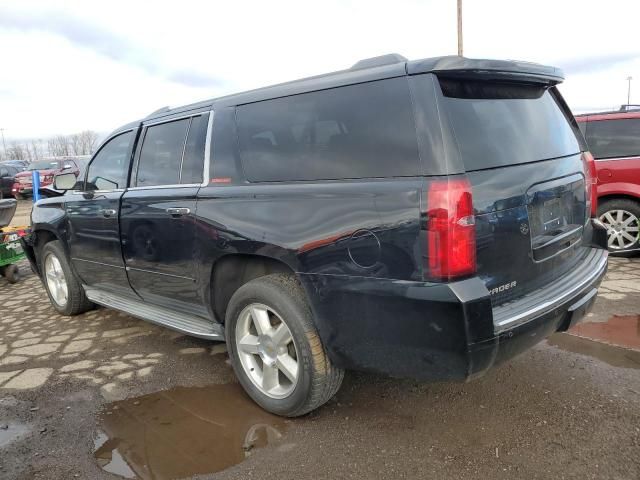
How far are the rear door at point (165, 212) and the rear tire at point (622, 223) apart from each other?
5242 millimetres

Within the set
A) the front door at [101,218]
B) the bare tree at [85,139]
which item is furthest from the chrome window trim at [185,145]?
the bare tree at [85,139]

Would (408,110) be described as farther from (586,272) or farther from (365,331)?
(586,272)

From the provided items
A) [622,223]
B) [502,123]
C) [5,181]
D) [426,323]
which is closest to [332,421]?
[426,323]

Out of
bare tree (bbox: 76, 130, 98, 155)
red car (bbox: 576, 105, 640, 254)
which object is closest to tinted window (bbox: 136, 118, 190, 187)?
red car (bbox: 576, 105, 640, 254)

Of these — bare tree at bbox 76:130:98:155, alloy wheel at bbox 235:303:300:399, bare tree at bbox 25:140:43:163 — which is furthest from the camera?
bare tree at bbox 25:140:43:163

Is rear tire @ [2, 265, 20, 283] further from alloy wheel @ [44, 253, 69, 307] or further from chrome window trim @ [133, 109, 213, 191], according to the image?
chrome window trim @ [133, 109, 213, 191]

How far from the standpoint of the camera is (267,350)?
299cm

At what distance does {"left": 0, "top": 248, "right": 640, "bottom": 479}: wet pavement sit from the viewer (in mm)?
2506

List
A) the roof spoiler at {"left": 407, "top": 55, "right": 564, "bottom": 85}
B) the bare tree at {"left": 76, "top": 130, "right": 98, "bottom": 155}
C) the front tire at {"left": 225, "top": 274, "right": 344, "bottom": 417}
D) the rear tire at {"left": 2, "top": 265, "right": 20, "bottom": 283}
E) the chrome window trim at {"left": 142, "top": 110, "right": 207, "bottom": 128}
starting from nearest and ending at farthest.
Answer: the roof spoiler at {"left": 407, "top": 55, "right": 564, "bottom": 85}, the front tire at {"left": 225, "top": 274, "right": 344, "bottom": 417}, the chrome window trim at {"left": 142, "top": 110, "right": 207, "bottom": 128}, the rear tire at {"left": 2, "top": 265, "right": 20, "bottom": 283}, the bare tree at {"left": 76, "top": 130, "right": 98, "bottom": 155}

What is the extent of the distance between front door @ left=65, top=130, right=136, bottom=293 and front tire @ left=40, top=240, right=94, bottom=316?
29 centimetres

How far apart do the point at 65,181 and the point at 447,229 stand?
4048mm

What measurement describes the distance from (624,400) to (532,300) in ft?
3.52

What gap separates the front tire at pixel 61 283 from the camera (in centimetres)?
498

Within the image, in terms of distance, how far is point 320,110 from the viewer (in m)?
2.68
